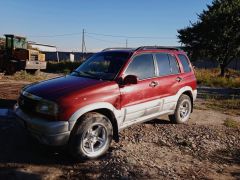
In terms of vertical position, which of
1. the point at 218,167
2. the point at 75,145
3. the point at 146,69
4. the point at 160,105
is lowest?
the point at 218,167

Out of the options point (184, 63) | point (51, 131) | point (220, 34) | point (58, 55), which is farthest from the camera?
point (58, 55)

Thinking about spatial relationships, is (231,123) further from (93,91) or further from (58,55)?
(58,55)

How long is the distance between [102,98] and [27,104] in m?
1.30

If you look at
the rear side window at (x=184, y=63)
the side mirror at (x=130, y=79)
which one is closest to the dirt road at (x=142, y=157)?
the side mirror at (x=130, y=79)

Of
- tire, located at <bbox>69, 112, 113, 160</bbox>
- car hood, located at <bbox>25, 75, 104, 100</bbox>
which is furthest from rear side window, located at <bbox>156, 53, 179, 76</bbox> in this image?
tire, located at <bbox>69, 112, 113, 160</bbox>

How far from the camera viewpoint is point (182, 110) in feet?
26.9

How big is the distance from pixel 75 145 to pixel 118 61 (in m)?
2.03

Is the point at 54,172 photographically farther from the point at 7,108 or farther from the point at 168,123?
the point at 7,108

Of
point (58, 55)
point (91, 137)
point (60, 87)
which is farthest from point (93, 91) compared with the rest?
point (58, 55)

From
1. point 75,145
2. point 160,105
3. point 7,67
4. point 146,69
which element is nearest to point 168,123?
point 160,105

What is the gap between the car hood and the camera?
5.34 metres

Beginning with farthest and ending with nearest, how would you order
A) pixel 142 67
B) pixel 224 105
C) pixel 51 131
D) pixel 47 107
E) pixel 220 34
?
pixel 220 34 → pixel 224 105 → pixel 142 67 → pixel 47 107 → pixel 51 131

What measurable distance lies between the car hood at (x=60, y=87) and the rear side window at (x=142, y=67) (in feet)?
2.58

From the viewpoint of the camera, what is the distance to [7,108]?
29.3ft
